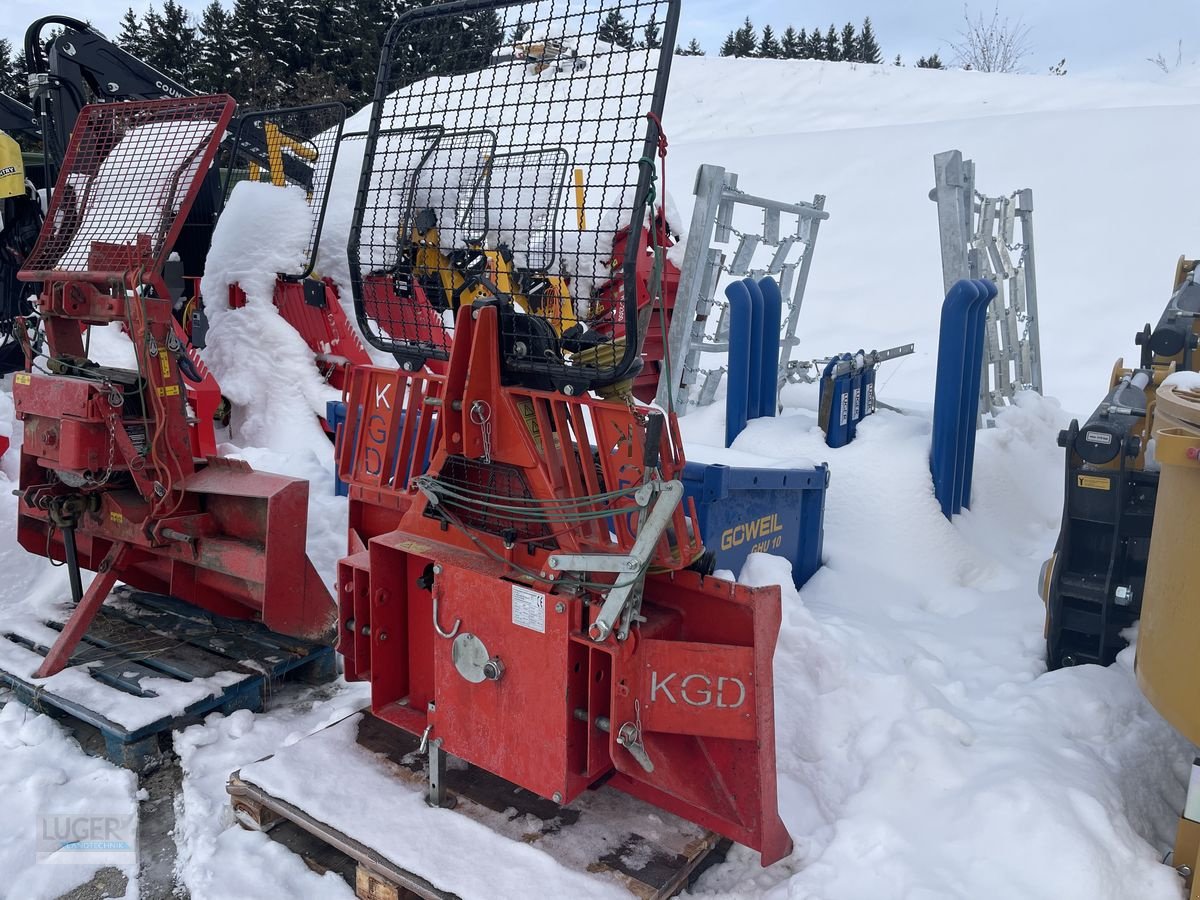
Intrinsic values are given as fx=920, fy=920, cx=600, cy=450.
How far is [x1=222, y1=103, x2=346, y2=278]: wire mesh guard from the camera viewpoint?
797 cm

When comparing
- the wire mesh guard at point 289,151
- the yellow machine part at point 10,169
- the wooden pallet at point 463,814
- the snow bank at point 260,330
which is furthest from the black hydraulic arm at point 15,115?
the wooden pallet at point 463,814

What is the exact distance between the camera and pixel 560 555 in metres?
2.71

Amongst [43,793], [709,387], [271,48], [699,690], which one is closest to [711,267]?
[709,387]

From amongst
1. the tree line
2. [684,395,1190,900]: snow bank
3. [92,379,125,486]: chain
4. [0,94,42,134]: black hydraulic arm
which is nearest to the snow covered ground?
[684,395,1190,900]: snow bank

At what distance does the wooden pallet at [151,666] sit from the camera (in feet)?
11.8

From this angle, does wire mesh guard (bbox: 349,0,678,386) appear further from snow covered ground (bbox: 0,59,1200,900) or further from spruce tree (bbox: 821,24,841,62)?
spruce tree (bbox: 821,24,841,62)

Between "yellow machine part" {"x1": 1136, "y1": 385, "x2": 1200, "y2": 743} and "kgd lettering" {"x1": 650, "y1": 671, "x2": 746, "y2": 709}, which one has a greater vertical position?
"yellow machine part" {"x1": 1136, "y1": 385, "x2": 1200, "y2": 743}

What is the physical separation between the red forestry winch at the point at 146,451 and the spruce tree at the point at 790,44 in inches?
1451

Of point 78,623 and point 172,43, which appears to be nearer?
point 78,623

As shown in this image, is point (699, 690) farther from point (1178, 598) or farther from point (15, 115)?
point (15, 115)

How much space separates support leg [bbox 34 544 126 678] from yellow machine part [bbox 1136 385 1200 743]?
401 centimetres

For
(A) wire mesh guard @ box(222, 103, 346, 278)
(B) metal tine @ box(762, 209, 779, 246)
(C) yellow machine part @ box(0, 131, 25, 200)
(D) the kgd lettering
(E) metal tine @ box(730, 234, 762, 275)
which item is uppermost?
(A) wire mesh guard @ box(222, 103, 346, 278)

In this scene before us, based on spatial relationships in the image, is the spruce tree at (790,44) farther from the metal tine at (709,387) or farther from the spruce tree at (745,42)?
the metal tine at (709,387)

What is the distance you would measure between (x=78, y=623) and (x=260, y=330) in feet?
12.1
